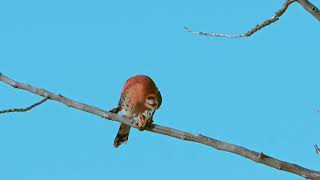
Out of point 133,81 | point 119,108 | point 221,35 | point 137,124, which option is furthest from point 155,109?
point 221,35

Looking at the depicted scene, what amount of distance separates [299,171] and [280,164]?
79mm

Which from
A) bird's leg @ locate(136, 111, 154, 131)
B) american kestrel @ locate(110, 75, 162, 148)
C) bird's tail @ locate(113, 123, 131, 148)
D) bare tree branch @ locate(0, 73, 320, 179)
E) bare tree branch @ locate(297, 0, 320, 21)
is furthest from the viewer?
bird's tail @ locate(113, 123, 131, 148)

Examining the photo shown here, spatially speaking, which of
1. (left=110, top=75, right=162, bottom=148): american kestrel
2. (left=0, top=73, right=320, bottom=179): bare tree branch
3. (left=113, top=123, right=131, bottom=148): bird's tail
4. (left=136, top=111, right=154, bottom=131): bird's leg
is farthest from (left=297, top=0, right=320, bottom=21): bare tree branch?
(left=113, top=123, right=131, bottom=148): bird's tail

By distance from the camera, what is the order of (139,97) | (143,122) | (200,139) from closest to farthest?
1. (200,139)
2. (143,122)
3. (139,97)

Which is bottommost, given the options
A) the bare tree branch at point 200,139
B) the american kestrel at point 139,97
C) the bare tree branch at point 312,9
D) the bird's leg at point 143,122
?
the bare tree branch at point 200,139

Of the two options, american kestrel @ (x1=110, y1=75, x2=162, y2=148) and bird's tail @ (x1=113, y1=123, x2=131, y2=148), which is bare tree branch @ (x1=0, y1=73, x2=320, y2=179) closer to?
american kestrel @ (x1=110, y1=75, x2=162, y2=148)

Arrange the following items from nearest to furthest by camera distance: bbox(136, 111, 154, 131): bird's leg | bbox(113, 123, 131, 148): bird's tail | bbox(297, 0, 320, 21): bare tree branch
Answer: bbox(297, 0, 320, 21): bare tree branch
bbox(136, 111, 154, 131): bird's leg
bbox(113, 123, 131, 148): bird's tail

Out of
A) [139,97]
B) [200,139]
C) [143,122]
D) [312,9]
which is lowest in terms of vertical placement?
[200,139]

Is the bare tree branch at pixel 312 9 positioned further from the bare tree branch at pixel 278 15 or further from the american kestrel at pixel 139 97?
the american kestrel at pixel 139 97

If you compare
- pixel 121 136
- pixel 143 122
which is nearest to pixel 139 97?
pixel 121 136

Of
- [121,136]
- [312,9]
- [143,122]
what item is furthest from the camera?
[121,136]

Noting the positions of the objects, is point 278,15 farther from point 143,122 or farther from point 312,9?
point 143,122

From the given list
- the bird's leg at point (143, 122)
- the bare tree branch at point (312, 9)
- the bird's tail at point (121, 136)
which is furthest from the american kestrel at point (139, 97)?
the bare tree branch at point (312, 9)

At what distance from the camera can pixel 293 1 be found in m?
2.68
